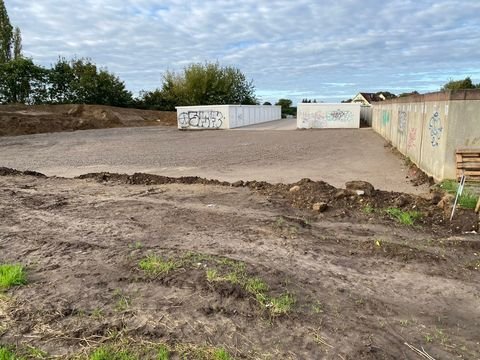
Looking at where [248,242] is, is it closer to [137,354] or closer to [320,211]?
[320,211]

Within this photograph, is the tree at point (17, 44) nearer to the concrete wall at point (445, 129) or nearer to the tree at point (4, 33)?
the tree at point (4, 33)

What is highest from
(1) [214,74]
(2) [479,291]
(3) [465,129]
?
(1) [214,74]

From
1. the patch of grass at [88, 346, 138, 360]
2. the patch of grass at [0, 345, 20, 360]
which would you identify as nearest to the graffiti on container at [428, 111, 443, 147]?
the patch of grass at [88, 346, 138, 360]

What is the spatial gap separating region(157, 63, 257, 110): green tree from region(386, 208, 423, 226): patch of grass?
45420 millimetres

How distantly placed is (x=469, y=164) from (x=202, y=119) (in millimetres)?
30176

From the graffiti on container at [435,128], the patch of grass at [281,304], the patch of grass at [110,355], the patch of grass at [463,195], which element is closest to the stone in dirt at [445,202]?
the patch of grass at [463,195]

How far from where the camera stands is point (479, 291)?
4.47 m

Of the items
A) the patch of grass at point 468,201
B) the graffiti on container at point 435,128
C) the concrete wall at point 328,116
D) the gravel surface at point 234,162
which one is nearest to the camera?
the patch of grass at point 468,201

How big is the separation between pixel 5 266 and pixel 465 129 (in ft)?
31.4

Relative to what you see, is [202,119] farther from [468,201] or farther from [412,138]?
[468,201]

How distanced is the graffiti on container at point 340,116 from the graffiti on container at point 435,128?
27.7 meters

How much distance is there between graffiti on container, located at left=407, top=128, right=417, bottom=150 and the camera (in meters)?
13.7

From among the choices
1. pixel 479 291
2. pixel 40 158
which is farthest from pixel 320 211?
pixel 40 158

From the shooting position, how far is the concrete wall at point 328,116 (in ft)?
126
